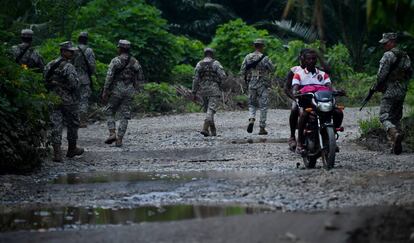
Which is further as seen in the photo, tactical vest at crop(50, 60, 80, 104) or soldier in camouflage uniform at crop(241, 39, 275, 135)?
soldier in camouflage uniform at crop(241, 39, 275, 135)

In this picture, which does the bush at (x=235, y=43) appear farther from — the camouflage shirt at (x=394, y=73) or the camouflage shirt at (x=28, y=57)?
the camouflage shirt at (x=394, y=73)

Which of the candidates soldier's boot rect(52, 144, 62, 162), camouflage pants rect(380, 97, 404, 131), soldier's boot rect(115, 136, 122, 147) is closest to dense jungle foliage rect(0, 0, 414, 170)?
soldier's boot rect(115, 136, 122, 147)

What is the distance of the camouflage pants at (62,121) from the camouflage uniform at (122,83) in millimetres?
2240

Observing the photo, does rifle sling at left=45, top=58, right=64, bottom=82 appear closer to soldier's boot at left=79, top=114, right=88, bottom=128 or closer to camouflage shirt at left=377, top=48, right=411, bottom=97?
camouflage shirt at left=377, top=48, right=411, bottom=97

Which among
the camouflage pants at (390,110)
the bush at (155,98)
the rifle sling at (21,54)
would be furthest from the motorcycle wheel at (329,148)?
the bush at (155,98)

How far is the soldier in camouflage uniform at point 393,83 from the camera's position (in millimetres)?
12961

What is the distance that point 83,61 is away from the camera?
699 inches

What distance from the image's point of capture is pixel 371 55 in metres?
32.8

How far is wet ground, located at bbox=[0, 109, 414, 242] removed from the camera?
7750mm

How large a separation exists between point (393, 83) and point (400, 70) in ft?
0.81

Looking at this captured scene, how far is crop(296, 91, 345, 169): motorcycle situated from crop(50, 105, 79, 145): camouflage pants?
166 inches

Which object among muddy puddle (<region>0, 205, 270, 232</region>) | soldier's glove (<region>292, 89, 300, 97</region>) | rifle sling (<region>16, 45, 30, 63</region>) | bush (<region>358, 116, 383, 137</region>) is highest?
rifle sling (<region>16, 45, 30, 63</region>)

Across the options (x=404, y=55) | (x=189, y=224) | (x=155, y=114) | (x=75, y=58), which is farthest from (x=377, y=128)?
(x=155, y=114)

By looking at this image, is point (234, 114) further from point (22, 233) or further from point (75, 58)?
point (22, 233)
